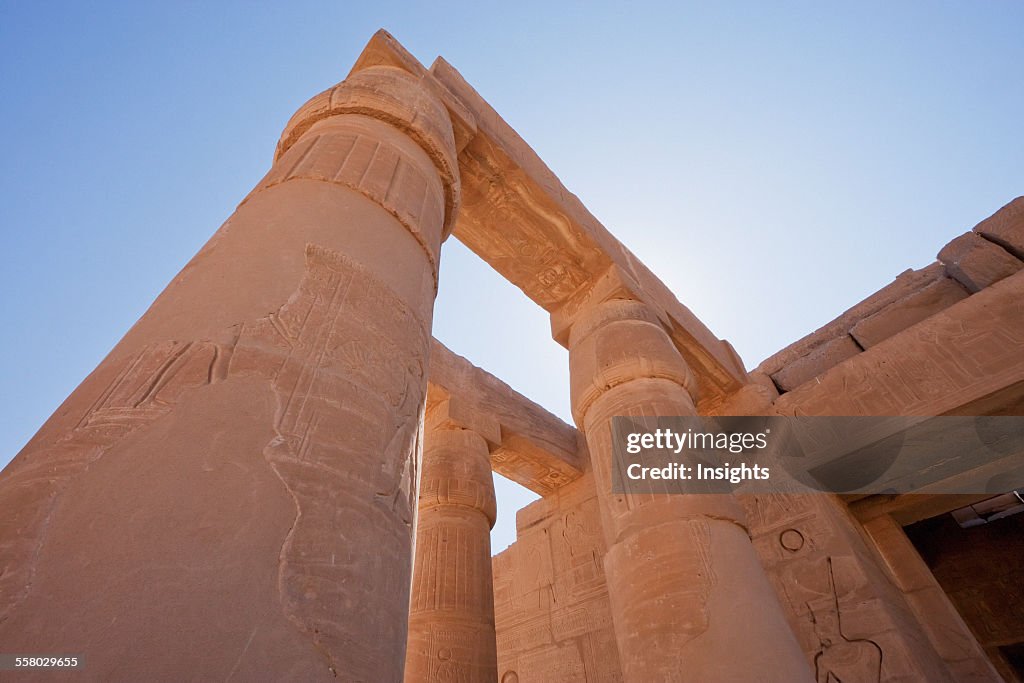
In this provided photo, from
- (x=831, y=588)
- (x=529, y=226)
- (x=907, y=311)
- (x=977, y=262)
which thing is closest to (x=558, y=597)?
(x=831, y=588)

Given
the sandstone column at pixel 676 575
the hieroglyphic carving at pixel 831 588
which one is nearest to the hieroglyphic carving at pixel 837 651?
the hieroglyphic carving at pixel 831 588

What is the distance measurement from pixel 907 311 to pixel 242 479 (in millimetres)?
6140

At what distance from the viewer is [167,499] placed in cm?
107

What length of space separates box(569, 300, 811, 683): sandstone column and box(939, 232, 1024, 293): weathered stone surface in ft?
9.78

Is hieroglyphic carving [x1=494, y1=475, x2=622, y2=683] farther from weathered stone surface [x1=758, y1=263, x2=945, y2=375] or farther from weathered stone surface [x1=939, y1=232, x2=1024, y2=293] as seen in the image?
weathered stone surface [x1=939, y1=232, x2=1024, y2=293]

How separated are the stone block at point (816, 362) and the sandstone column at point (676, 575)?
236 cm

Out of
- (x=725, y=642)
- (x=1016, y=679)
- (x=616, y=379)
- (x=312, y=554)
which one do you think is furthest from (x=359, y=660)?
(x=1016, y=679)

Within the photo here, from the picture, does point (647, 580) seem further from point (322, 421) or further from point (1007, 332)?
point (1007, 332)

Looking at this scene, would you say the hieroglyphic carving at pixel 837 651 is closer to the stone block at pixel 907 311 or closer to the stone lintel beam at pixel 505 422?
the stone block at pixel 907 311

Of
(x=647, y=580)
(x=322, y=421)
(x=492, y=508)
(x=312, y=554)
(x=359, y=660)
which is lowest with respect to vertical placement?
(x=359, y=660)

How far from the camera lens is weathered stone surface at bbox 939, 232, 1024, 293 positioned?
4.74 m

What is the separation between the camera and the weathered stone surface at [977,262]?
474 centimetres

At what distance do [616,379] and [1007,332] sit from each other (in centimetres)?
309

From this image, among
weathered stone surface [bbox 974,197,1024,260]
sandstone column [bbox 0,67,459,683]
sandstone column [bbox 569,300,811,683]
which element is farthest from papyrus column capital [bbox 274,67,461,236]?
weathered stone surface [bbox 974,197,1024,260]
